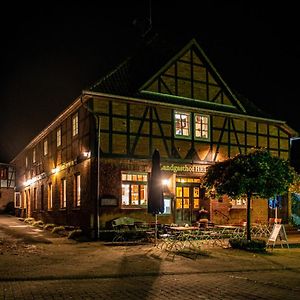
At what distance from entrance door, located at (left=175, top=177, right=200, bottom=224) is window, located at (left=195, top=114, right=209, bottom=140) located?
2.21 m

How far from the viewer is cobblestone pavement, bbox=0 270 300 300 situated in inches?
330

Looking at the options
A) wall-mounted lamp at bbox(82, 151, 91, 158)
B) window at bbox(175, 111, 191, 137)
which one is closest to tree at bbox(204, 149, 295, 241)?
window at bbox(175, 111, 191, 137)

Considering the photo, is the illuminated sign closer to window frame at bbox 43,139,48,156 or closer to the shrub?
the shrub

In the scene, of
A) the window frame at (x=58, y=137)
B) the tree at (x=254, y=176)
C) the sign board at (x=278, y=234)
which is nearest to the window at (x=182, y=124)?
the tree at (x=254, y=176)

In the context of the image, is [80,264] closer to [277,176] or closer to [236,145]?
[277,176]

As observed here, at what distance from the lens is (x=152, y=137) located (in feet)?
69.2

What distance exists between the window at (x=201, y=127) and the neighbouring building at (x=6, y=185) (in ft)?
107

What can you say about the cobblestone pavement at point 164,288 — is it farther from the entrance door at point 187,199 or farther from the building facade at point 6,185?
the building facade at point 6,185

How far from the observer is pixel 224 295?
Result: 8492mm

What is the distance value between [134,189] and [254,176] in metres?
6.75

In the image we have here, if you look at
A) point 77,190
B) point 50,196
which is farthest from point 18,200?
point 77,190

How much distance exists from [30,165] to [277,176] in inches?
929

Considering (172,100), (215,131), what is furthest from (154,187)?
(215,131)

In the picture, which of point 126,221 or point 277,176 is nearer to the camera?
point 277,176
